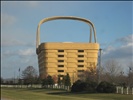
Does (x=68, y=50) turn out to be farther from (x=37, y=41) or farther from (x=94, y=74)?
(x=94, y=74)

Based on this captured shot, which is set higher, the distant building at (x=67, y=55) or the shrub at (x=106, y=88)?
the distant building at (x=67, y=55)

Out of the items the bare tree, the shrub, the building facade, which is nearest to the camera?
the shrub

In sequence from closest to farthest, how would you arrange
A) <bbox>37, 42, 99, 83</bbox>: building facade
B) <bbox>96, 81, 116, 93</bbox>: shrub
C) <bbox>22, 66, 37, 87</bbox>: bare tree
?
<bbox>96, 81, 116, 93</bbox>: shrub → <bbox>22, 66, 37, 87</bbox>: bare tree → <bbox>37, 42, 99, 83</bbox>: building facade

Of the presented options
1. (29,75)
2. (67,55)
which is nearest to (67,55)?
(67,55)

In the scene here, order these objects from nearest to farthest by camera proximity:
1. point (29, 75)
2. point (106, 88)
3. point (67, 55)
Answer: point (106, 88), point (29, 75), point (67, 55)

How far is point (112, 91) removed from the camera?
43.7 meters

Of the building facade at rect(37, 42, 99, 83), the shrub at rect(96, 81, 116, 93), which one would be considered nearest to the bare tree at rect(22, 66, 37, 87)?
the building facade at rect(37, 42, 99, 83)

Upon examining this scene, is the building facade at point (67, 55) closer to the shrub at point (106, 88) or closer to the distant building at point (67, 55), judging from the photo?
the distant building at point (67, 55)

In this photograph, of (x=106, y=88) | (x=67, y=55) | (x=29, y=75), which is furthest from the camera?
(x=67, y=55)

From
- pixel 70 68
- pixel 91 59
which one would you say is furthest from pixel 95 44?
pixel 70 68

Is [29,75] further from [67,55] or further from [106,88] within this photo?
[106,88]

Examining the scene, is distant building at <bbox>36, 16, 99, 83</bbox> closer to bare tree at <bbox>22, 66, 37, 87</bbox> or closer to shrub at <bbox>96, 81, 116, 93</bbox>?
bare tree at <bbox>22, 66, 37, 87</bbox>

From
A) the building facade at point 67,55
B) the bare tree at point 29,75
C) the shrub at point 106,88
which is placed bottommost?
the shrub at point 106,88

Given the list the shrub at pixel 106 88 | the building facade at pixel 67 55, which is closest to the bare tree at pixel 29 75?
the building facade at pixel 67 55
